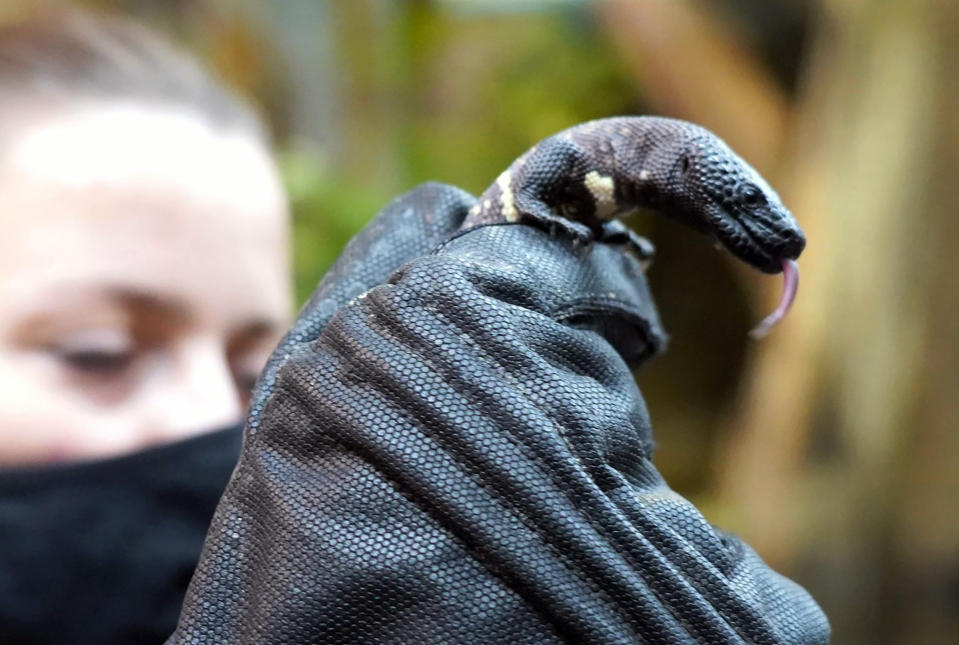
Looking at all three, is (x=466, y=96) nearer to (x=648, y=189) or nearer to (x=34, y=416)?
(x=34, y=416)

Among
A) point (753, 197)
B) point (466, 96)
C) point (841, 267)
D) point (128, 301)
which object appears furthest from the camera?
point (466, 96)

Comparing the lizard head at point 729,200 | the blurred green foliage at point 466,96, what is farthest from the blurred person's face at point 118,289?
the blurred green foliage at point 466,96

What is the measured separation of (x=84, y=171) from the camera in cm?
100

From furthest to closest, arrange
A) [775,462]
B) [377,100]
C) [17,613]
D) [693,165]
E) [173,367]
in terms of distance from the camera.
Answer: [377,100] → [775,462] → [173,367] → [17,613] → [693,165]

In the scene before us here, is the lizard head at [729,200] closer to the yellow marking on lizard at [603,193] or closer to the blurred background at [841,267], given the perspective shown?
the yellow marking on lizard at [603,193]

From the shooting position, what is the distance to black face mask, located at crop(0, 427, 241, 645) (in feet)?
2.77

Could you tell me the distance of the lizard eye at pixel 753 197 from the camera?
0.66 m

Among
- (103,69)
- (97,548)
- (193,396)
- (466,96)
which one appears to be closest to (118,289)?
(193,396)

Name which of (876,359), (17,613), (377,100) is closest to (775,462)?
(876,359)

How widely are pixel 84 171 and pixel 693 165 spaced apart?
0.72 meters

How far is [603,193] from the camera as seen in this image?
2.29 feet

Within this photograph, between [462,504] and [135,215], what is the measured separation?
0.67 meters

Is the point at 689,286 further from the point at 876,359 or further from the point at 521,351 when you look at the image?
the point at 521,351

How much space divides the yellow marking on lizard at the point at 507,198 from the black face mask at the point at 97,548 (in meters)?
0.45
